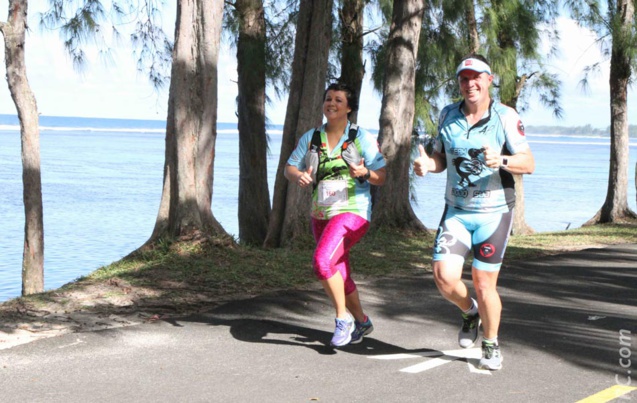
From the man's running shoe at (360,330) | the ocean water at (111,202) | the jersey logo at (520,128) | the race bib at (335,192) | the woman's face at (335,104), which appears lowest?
the ocean water at (111,202)

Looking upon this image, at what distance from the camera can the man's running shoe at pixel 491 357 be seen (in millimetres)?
5793

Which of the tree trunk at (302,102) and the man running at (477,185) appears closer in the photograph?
the man running at (477,185)

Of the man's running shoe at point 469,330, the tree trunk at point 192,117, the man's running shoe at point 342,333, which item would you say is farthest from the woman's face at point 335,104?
the tree trunk at point 192,117

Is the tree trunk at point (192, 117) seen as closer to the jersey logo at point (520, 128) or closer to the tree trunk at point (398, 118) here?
the tree trunk at point (398, 118)

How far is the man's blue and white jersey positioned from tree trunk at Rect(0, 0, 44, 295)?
920cm

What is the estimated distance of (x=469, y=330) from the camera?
6.05 metres

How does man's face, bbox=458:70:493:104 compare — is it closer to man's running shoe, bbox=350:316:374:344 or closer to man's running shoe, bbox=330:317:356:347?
man's running shoe, bbox=330:317:356:347

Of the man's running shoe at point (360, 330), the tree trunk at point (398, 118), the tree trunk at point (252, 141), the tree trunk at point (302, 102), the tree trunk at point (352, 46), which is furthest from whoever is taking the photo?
the tree trunk at point (352, 46)

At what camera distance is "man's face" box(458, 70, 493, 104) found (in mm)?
5617

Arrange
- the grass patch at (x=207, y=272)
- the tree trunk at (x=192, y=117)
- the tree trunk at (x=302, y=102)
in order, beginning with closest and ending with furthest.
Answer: the grass patch at (x=207, y=272) → the tree trunk at (x=192, y=117) → the tree trunk at (x=302, y=102)

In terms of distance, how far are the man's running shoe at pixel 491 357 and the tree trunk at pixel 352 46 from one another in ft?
37.4

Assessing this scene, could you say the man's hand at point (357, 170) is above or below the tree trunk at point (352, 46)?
below

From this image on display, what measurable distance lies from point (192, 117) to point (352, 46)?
7.32 metres

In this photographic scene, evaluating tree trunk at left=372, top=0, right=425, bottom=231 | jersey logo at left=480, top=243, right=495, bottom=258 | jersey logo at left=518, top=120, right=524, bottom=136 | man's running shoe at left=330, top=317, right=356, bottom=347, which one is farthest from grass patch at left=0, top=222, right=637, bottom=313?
jersey logo at left=518, top=120, right=524, bottom=136
